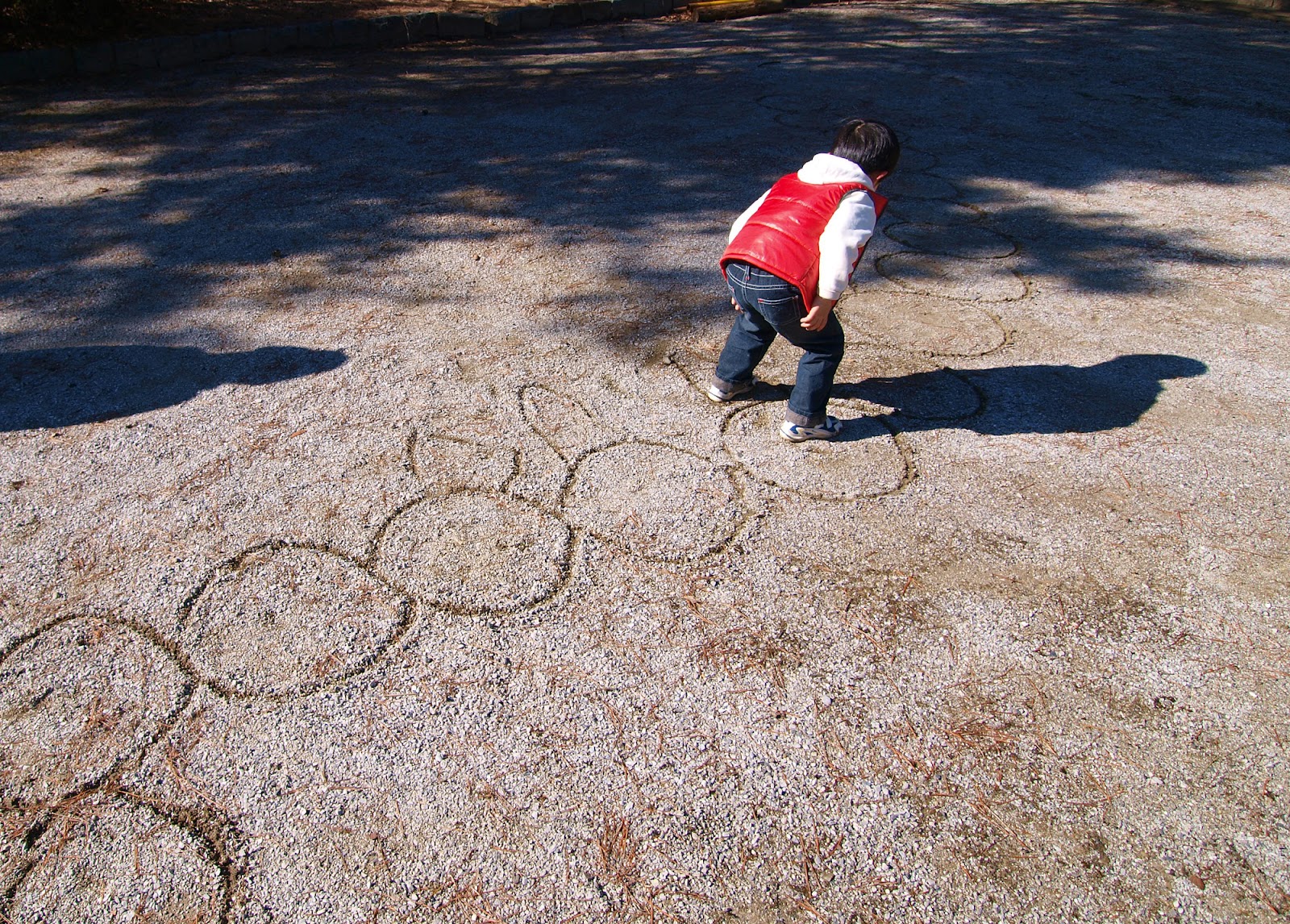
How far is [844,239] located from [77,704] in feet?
7.80

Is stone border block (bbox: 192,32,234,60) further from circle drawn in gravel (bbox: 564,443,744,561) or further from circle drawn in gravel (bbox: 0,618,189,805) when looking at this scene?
circle drawn in gravel (bbox: 0,618,189,805)

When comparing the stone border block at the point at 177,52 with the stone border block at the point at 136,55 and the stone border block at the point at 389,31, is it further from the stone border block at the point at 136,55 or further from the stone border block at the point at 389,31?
the stone border block at the point at 389,31

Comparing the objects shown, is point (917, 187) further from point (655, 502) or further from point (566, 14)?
point (566, 14)

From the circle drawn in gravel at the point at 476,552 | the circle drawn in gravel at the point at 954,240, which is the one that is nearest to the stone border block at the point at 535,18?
the circle drawn in gravel at the point at 954,240

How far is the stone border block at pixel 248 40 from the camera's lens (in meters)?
6.79

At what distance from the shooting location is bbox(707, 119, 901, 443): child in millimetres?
2594

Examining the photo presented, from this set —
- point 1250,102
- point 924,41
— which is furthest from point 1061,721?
point 924,41

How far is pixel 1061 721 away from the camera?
6.72 feet

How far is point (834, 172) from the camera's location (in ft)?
8.70

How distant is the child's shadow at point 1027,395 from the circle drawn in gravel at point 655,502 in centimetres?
60

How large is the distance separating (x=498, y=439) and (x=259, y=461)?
0.77m

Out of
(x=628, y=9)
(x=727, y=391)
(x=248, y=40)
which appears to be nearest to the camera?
(x=727, y=391)

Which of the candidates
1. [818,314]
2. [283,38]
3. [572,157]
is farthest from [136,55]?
[818,314]

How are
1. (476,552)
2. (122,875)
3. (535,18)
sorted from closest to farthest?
1. (122,875)
2. (476,552)
3. (535,18)
